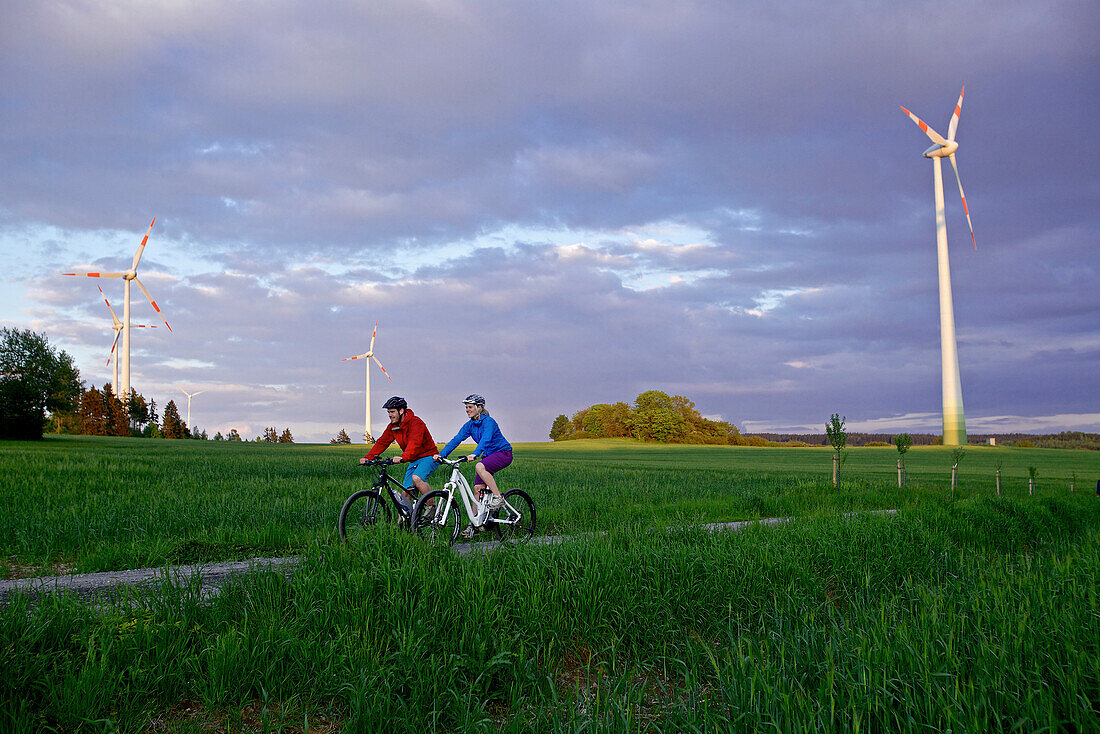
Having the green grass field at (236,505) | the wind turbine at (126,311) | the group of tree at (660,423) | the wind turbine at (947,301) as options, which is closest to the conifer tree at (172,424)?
the wind turbine at (126,311)

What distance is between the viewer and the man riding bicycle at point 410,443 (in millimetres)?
9773

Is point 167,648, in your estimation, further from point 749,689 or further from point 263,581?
point 749,689

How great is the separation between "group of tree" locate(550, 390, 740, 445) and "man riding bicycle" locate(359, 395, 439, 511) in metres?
85.8

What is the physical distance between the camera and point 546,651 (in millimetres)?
5355

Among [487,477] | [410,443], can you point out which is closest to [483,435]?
[487,477]

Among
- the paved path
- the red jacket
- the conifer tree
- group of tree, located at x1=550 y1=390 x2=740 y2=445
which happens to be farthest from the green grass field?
the conifer tree

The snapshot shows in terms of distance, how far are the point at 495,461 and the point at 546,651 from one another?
17.0ft

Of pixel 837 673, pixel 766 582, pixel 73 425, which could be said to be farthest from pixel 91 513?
pixel 73 425

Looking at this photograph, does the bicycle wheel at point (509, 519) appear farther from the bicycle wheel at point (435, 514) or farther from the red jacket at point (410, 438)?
the red jacket at point (410, 438)

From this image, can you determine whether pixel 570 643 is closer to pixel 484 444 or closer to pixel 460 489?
pixel 460 489

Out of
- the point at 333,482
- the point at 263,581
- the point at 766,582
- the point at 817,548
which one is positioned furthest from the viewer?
the point at 333,482

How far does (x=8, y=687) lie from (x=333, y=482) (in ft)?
45.7

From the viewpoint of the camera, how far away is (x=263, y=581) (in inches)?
237

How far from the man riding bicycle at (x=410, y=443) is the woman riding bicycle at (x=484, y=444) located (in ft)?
0.90
